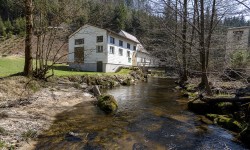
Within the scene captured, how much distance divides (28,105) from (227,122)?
9.03 meters

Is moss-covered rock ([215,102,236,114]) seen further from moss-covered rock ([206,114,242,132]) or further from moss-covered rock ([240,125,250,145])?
moss-covered rock ([240,125,250,145])

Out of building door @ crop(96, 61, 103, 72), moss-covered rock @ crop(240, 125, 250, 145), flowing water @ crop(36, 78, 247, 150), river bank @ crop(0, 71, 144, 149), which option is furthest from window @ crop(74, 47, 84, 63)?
moss-covered rock @ crop(240, 125, 250, 145)

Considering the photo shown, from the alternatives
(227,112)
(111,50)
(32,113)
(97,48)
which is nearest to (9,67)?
(97,48)

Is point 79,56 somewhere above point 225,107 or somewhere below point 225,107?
above

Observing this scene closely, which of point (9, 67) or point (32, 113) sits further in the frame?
point (9, 67)

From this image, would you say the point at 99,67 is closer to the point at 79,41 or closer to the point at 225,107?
the point at 79,41

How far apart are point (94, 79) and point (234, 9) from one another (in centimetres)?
1430

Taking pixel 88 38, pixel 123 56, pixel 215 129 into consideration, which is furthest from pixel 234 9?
pixel 123 56

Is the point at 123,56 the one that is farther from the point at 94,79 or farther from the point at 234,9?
the point at 234,9

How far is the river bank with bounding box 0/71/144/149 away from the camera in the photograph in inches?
272

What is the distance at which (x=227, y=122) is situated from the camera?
8977mm

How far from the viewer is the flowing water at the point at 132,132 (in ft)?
22.8

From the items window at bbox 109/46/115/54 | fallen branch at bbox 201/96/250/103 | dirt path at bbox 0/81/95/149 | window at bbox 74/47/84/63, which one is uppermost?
window at bbox 109/46/115/54

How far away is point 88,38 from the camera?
33031 mm
